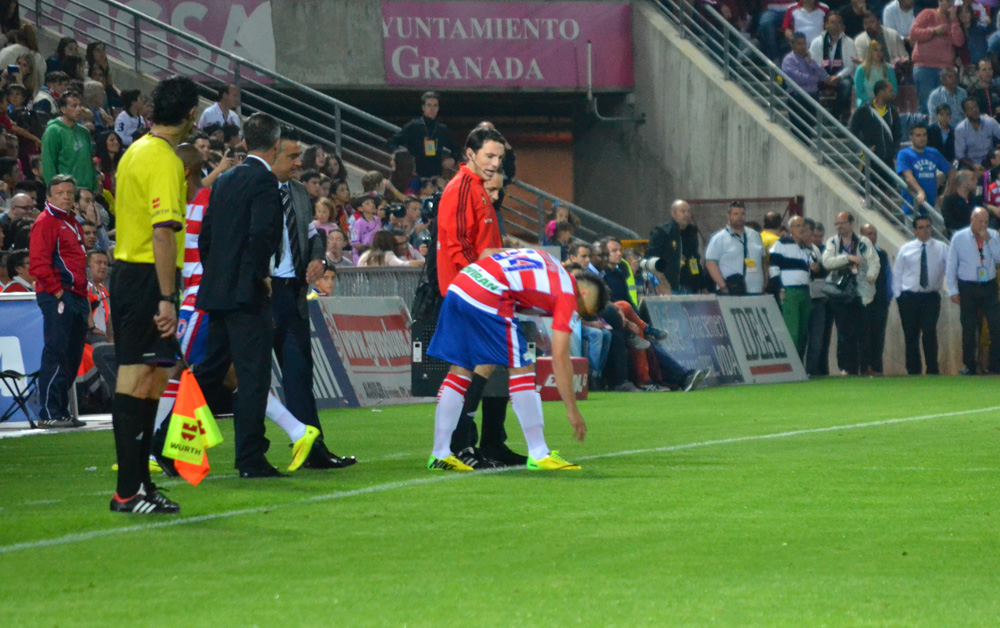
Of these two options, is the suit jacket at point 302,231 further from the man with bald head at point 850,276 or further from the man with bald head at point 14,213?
the man with bald head at point 850,276

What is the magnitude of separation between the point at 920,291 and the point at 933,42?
22.3 ft

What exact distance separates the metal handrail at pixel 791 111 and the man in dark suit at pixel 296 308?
16950mm

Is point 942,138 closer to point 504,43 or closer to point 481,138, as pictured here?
point 504,43

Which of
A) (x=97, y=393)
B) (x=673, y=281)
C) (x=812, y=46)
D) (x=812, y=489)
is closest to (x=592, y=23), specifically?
(x=812, y=46)

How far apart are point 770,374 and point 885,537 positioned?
14.7 metres

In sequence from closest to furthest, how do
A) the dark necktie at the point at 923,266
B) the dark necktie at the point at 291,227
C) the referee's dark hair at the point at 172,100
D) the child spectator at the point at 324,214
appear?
the referee's dark hair at the point at 172,100 → the dark necktie at the point at 291,227 → the child spectator at the point at 324,214 → the dark necktie at the point at 923,266

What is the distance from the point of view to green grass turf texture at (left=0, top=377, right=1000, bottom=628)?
5266 millimetres

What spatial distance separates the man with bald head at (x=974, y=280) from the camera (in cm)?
2281

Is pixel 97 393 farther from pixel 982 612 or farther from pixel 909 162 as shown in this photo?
pixel 909 162

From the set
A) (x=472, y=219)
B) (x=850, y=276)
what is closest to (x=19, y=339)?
(x=472, y=219)

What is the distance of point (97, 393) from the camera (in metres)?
16.0

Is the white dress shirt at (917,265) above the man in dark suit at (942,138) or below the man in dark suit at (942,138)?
below

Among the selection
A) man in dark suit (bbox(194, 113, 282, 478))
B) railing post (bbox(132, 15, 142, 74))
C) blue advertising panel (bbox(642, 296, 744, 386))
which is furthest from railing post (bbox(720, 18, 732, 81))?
man in dark suit (bbox(194, 113, 282, 478))

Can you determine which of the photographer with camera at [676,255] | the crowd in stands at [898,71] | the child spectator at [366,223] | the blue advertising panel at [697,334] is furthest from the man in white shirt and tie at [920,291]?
the child spectator at [366,223]
